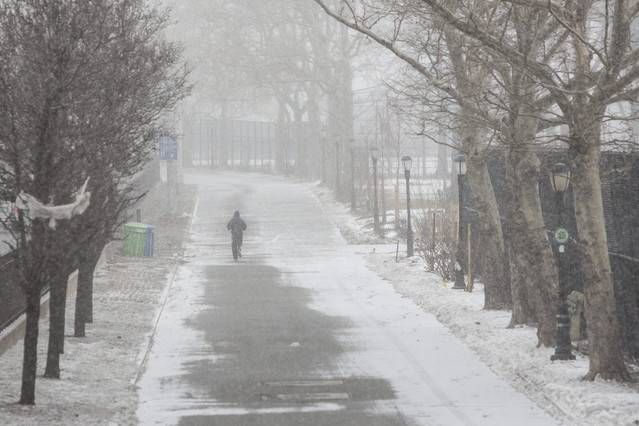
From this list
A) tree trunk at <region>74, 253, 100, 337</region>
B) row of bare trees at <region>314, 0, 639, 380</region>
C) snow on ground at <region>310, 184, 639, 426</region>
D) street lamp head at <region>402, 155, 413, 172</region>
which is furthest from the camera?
street lamp head at <region>402, 155, 413, 172</region>

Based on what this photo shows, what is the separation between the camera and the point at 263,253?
34.3m

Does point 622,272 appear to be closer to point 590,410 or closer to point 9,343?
point 590,410

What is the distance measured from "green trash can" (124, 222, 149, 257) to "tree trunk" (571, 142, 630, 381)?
19530 millimetres

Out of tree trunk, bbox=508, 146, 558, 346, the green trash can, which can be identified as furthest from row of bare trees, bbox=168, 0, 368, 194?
tree trunk, bbox=508, 146, 558, 346

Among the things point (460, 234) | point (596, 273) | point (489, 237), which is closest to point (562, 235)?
point (596, 273)

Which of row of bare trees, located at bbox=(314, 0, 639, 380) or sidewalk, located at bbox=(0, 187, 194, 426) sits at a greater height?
row of bare trees, located at bbox=(314, 0, 639, 380)

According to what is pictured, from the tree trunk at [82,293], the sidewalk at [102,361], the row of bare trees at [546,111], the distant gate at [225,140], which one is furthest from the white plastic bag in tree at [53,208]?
the distant gate at [225,140]

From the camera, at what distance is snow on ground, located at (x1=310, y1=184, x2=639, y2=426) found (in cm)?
1277

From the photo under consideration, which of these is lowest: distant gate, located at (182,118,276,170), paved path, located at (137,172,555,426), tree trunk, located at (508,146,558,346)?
paved path, located at (137,172,555,426)

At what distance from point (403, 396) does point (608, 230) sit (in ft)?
15.1

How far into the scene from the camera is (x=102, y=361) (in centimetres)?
1656

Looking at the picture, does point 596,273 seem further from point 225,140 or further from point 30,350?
point 225,140

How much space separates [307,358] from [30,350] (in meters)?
5.49

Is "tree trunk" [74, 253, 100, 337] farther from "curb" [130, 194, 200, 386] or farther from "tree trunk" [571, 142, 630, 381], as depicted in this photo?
"tree trunk" [571, 142, 630, 381]
